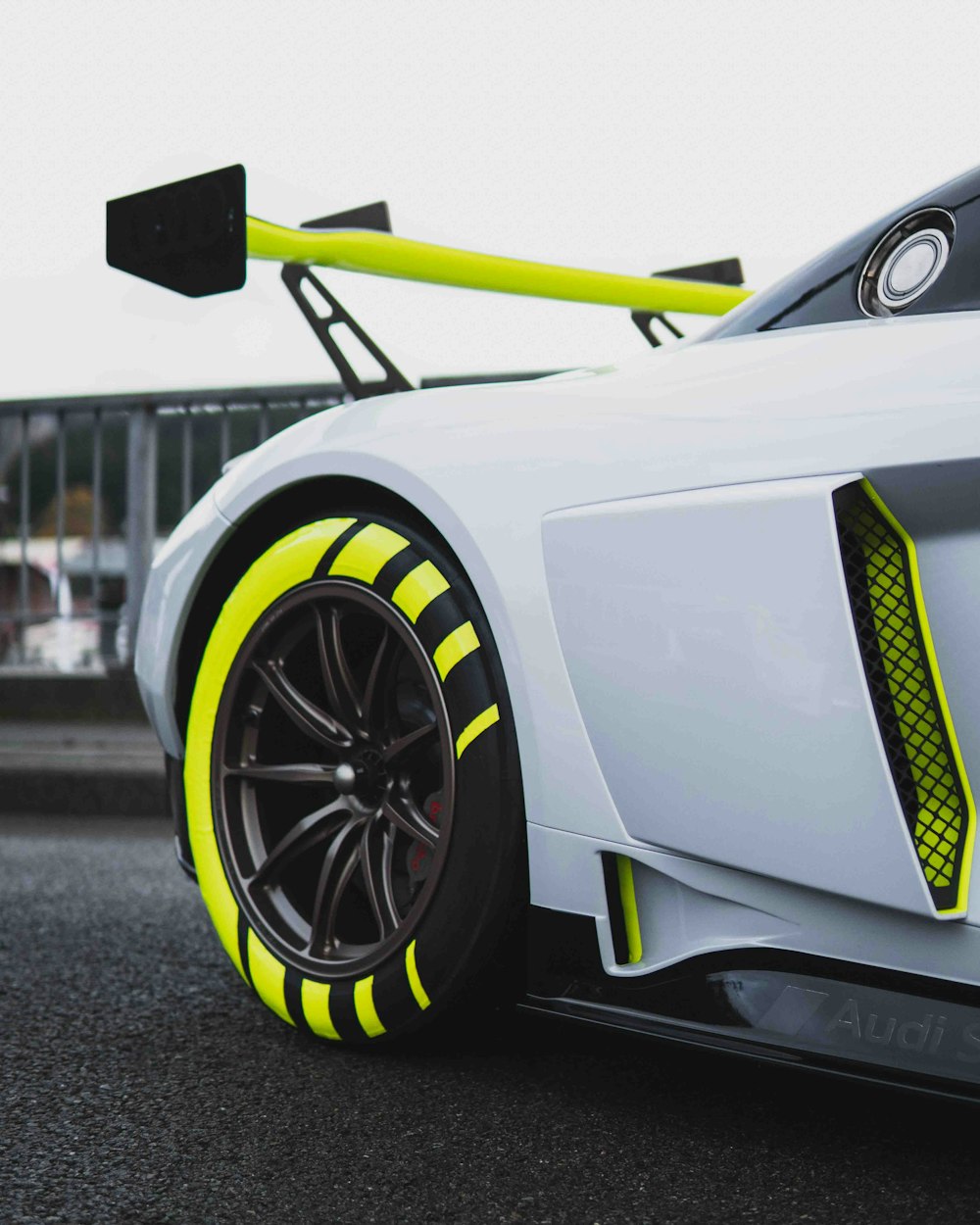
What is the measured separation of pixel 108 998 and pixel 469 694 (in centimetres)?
Result: 90

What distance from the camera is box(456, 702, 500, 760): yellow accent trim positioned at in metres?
1.62

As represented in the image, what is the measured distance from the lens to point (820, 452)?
136 centimetres

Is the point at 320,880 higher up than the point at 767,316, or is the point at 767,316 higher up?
the point at 767,316

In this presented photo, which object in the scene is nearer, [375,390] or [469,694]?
[469,694]

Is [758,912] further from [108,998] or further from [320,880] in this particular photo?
[108,998]

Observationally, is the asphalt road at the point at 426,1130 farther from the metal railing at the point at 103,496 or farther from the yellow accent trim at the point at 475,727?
the metal railing at the point at 103,496

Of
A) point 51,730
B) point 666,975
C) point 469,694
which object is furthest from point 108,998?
point 51,730

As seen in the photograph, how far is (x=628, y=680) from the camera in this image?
4.88ft

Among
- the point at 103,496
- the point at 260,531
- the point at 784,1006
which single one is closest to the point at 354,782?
the point at 260,531

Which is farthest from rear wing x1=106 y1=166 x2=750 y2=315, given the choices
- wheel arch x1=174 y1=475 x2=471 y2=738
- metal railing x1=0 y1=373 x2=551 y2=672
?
metal railing x1=0 y1=373 x2=551 y2=672

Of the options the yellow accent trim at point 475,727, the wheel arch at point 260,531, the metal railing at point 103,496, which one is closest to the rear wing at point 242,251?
the wheel arch at point 260,531

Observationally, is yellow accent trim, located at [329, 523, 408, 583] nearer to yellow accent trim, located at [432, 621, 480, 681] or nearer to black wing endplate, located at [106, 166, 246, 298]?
yellow accent trim, located at [432, 621, 480, 681]

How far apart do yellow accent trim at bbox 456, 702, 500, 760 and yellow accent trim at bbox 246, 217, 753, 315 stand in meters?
0.84

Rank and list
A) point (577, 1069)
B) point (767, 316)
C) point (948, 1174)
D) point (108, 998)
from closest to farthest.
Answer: point (948, 1174), point (767, 316), point (577, 1069), point (108, 998)
